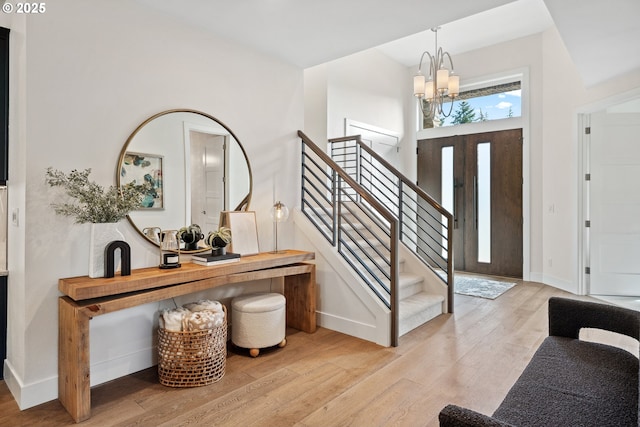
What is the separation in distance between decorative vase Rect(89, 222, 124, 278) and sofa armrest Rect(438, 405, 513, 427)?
2.06m

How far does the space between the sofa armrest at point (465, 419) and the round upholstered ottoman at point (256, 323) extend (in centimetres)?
192

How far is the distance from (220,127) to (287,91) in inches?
36.5

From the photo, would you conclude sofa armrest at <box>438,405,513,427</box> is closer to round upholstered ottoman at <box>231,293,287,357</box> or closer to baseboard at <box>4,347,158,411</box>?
round upholstered ottoman at <box>231,293,287,357</box>

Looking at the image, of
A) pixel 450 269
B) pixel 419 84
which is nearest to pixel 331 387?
pixel 450 269

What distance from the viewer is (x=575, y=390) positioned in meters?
1.42

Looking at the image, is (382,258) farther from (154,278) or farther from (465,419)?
(465,419)

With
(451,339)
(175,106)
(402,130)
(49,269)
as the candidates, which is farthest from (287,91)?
(402,130)

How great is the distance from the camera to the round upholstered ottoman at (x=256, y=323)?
278 cm

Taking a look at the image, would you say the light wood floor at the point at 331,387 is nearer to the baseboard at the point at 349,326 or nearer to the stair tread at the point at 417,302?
the baseboard at the point at 349,326

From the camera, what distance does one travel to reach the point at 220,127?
120 inches

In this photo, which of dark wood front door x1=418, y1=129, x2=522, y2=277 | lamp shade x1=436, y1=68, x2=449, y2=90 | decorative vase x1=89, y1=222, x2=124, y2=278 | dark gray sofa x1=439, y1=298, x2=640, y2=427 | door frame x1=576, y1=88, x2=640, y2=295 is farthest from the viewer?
dark wood front door x1=418, y1=129, x2=522, y2=277

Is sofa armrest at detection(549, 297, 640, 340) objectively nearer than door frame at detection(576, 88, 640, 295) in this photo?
Yes

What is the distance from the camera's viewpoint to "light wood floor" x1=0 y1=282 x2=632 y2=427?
6.57ft

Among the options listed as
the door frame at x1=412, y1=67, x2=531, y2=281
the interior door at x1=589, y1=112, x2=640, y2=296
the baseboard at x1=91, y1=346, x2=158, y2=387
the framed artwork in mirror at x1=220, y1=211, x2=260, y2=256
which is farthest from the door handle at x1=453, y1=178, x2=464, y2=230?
the baseboard at x1=91, y1=346, x2=158, y2=387
